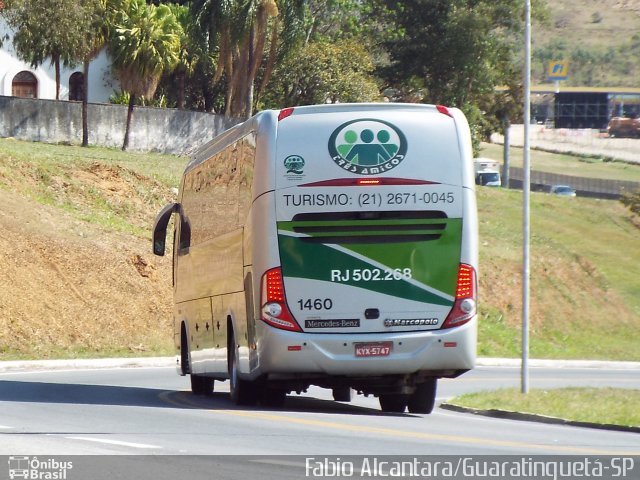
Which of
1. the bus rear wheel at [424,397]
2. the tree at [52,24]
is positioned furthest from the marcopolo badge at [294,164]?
the tree at [52,24]

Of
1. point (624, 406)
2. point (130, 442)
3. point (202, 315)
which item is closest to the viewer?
point (130, 442)

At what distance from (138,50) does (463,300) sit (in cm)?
3724

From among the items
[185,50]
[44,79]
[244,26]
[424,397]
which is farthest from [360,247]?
[44,79]

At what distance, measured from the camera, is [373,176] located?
1698cm

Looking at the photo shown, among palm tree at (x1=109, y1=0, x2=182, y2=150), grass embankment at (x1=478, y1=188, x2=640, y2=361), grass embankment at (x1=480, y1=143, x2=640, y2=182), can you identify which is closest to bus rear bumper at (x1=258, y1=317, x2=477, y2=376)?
grass embankment at (x1=478, y1=188, x2=640, y2=361)

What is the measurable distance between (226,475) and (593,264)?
163 feet

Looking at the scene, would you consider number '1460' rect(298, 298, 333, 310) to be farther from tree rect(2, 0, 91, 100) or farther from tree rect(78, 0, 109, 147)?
tree rect(78, 0, 109, 147)

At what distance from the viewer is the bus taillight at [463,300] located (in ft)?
56.1

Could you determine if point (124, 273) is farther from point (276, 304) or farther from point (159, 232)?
point (276, 304)

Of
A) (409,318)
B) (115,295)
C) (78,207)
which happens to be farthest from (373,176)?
(78,207)

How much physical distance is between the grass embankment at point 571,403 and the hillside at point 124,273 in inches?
619

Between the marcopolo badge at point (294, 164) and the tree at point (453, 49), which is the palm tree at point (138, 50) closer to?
the tree at point (453, 49)

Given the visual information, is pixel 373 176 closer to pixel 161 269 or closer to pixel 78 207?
pixel 161 269

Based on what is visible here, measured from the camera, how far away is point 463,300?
17188 millimetres
